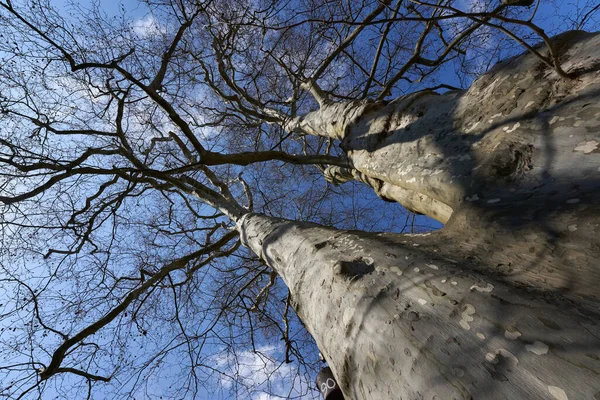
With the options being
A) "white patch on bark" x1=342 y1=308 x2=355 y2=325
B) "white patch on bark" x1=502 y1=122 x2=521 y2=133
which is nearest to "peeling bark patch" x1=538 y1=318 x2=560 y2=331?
"white patch on bark" x1=342 y1=308 x2=355 y2=325

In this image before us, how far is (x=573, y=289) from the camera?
26.4 inches

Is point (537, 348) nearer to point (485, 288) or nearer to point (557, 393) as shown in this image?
point (557, 393)

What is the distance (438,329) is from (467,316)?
0.24ft

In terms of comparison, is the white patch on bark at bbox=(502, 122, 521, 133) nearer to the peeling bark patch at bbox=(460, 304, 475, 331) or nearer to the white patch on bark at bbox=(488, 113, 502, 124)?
the white patch on bark at bbox=(488, 113, 502, 124)

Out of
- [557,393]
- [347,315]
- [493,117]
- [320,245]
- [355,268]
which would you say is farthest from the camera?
[320,245]

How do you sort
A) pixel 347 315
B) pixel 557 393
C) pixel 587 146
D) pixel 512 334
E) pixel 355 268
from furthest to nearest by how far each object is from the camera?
pixel 355 268 < pixel 347 315 < pixel 587 146 < pixel 512 334 < pixel 557 393

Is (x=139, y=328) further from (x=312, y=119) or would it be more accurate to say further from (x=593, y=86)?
(x=593, y=86)

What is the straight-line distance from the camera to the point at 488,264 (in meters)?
0.85

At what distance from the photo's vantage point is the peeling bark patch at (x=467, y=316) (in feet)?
2.15

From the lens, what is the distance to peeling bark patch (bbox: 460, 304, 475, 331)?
66cm

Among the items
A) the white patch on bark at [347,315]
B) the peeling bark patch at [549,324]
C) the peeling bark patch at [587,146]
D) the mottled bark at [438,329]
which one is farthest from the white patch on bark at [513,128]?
the white patch on bark at [347,315]

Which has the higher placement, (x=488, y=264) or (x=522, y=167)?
(x=522, y=167)

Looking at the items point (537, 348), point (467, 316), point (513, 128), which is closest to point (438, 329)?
point (467, 316)

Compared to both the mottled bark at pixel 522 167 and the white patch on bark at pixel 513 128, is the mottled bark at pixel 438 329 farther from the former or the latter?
the white patch on bark at pixel 513 128
